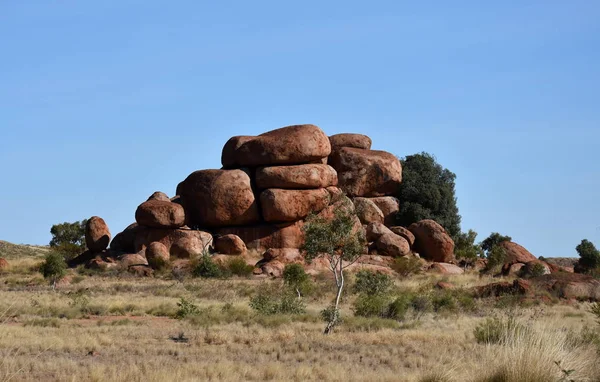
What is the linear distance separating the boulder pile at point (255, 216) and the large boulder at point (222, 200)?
0.21 ft

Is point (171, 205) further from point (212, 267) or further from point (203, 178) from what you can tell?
point (212, 267)

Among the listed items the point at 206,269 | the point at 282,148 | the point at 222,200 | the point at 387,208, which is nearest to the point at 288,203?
the point at 282,148

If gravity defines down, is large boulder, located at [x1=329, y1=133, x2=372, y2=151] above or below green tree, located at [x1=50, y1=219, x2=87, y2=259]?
above

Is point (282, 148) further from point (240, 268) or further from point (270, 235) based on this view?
point (240, 268)

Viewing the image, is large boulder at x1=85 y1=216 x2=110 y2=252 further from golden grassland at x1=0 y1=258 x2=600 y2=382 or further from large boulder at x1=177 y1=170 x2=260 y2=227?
golden grassland at x1=0 y1=258 x2=600 y2=382

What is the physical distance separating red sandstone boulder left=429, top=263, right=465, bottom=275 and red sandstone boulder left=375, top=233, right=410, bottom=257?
2290 mm

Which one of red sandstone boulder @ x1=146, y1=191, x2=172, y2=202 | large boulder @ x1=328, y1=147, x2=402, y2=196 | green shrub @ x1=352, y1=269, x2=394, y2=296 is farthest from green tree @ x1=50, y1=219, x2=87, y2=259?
green shrub @ x1=352, y1=269, x2=394, y2=296

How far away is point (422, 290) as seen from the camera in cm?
3409

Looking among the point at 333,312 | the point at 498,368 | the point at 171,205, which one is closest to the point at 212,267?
the point at 171,205

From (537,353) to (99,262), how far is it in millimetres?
41144

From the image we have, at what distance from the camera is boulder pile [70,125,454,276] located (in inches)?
1997

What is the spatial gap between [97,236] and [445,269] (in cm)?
2276

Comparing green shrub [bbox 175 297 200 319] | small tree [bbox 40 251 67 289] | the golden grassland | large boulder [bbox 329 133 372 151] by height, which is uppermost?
large boulder [bbox 329 133 372 151]

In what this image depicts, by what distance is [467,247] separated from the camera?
193ft
